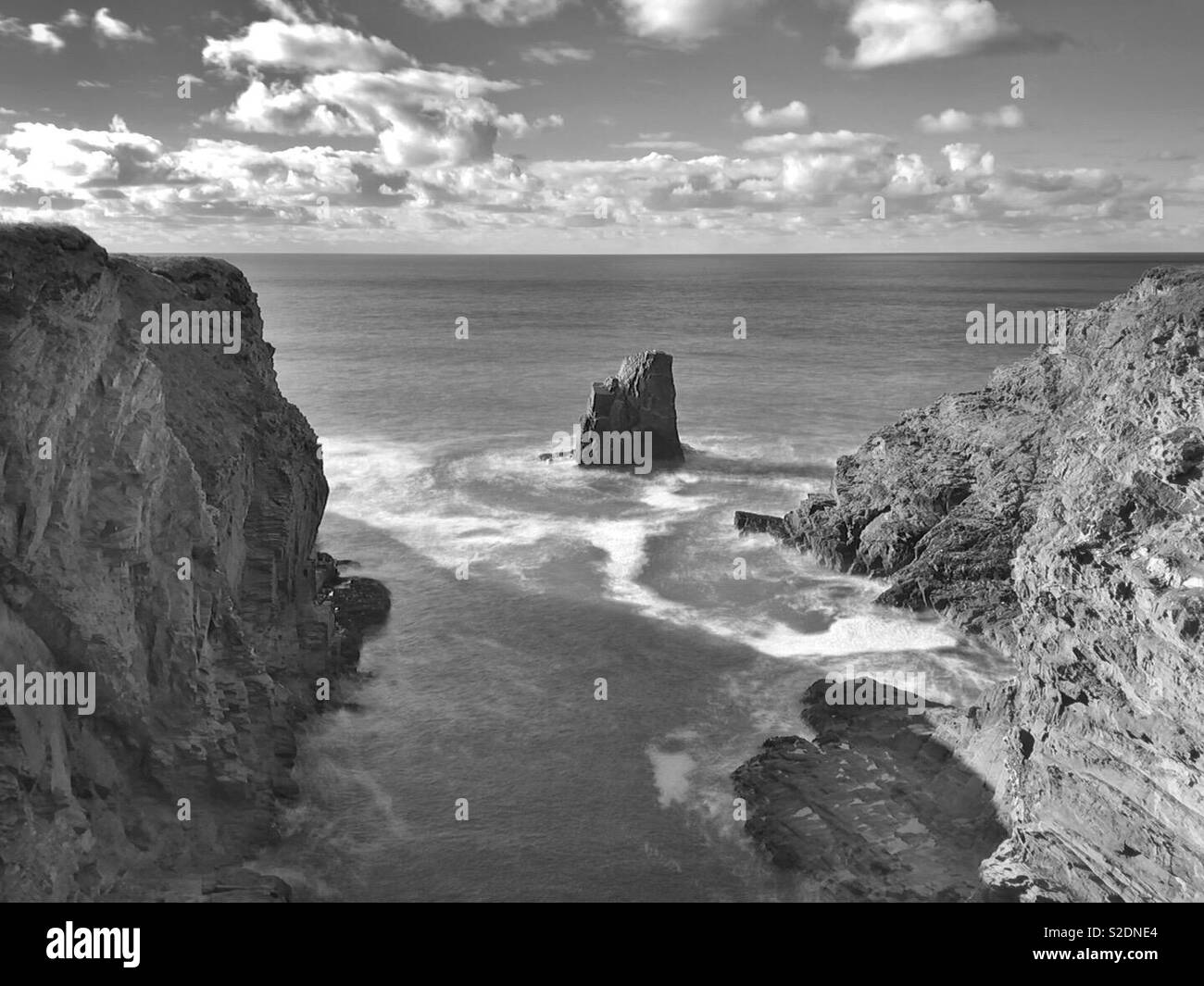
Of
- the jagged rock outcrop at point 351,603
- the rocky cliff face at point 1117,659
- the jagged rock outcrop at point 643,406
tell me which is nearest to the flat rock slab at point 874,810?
the rocky cliff face at point 1117,659

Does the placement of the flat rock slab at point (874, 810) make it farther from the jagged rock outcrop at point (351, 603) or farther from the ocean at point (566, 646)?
the jagged rock outcrop at point (351, 603)

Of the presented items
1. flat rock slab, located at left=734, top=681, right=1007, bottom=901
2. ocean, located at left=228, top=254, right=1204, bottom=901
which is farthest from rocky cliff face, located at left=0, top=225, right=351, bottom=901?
flat rock slab, located at left=734, top=681, right=1007, bottom=901

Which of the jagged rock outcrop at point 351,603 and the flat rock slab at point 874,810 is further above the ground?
the jagged rock outcrop at point 351,603

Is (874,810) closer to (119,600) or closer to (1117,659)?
(1117,659)

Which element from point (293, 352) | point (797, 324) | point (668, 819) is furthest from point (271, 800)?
point (797, 324)

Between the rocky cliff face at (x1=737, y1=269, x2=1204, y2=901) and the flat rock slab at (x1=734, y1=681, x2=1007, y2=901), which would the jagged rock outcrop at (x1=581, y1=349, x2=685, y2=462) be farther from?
the flat rock slab at (x1=734, y1=681, x2=1007, y2=901)

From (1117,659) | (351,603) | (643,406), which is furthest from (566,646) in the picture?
(643,406)
